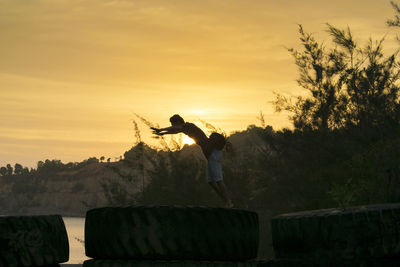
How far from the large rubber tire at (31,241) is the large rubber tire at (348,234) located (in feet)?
6.40

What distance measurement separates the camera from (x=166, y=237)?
4.81m

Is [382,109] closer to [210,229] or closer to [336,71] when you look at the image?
[336,71]

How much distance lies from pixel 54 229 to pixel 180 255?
1.24 metres

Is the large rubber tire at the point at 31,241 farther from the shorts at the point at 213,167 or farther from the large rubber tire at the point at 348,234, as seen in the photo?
the shorts at the point at 213,167

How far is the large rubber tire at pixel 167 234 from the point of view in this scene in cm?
481

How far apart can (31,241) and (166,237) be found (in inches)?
45.2

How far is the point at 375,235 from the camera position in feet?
16.0

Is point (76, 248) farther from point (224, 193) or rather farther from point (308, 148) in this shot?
point (224, 193)

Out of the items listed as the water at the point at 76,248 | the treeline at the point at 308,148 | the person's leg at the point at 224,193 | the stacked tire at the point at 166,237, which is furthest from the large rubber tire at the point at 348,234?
the water at the point at 76,248

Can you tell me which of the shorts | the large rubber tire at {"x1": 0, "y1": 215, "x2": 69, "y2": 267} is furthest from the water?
the large rubber tire at {"x1": 0, "y1": 215, "x2": 69, "y2": 267}

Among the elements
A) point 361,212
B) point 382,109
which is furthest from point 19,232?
point 382,109

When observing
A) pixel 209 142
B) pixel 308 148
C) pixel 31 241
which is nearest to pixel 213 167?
pixel 209 142

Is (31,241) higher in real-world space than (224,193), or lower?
lower

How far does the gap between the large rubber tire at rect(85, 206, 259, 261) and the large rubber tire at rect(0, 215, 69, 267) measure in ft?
1.45
